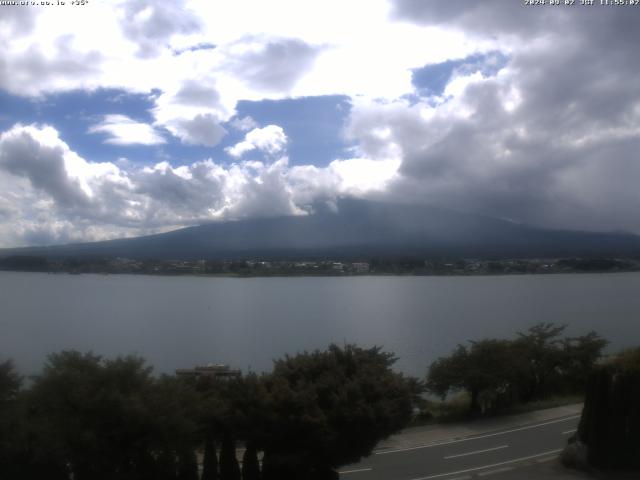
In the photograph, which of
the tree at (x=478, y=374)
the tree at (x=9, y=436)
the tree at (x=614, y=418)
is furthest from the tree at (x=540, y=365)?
the tree at (x=9, y=436)

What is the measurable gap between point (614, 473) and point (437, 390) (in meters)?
8.98

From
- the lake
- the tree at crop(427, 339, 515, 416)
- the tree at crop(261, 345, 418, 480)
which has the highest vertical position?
the tree at crop(261, 345, 418, 480)

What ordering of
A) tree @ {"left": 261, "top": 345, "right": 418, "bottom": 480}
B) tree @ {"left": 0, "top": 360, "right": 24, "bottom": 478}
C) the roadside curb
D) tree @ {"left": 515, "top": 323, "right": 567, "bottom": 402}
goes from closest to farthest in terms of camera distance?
tree @ {"left": 0, "top": 360, "right": 24, "bottom": 478}
tree @ {"left": 261, "top": 345, "right": 418, "bottom": 480}
the roadside curb
tree @ {"left": 515, "top": 323, "right": 567, "bottom": 402}

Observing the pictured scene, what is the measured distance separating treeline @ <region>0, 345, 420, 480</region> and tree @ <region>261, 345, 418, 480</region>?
0.06ft

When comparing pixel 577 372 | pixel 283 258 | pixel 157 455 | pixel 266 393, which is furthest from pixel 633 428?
pixel 283 258

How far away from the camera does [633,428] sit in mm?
12461

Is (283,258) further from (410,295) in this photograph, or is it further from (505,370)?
(505,370)

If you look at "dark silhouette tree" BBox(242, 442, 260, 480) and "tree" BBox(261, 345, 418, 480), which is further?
"dark silhouette tree" BBox(242, 442, 260, 480)

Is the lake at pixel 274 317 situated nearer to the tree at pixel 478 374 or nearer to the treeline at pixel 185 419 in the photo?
the tree at pixel 478 374

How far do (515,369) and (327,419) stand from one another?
1189cm

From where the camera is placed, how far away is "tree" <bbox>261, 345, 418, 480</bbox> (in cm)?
1067

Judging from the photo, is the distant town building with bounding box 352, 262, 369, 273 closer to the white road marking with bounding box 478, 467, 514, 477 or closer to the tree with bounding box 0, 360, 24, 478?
the white road marking with bounding box 478, 467, 514, 477

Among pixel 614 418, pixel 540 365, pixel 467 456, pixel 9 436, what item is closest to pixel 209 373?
pixel 467 456

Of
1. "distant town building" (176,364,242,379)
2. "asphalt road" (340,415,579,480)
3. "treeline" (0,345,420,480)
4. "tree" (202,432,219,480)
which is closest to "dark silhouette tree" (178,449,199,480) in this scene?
"treeline" (0,345,420,480)
